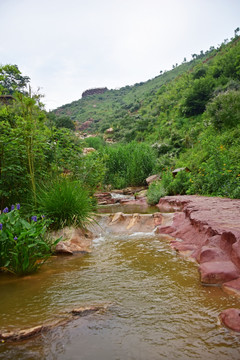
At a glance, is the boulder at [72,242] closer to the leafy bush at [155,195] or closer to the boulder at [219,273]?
the boulder at [219,273]

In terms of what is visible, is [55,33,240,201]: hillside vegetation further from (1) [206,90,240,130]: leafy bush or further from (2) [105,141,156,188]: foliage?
(2) [105,141,156,188]: foliage

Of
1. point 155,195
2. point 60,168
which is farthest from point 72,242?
point 155,195

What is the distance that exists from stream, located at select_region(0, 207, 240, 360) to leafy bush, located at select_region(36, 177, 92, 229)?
977mm

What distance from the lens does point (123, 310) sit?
5.74 feet

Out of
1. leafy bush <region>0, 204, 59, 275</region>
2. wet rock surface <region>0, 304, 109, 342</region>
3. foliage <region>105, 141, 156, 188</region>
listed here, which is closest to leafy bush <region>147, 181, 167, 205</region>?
foliage <region>105, 141, 156, 188</region>

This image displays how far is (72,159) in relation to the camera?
5379 mm

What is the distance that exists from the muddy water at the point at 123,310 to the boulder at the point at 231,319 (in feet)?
0.15

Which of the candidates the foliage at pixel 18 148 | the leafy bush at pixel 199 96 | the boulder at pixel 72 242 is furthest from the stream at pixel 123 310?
the leafy bush at pixel 199 96

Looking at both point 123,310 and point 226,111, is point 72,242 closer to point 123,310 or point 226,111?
point 123,310

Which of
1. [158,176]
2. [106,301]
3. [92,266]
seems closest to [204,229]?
[92,266]

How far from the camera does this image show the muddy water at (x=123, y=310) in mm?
1314

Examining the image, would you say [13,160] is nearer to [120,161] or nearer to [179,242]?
[179,242]

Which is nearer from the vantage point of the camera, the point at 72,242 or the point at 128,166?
the point at 72,242

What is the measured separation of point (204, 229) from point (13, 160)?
2809 millimetres
